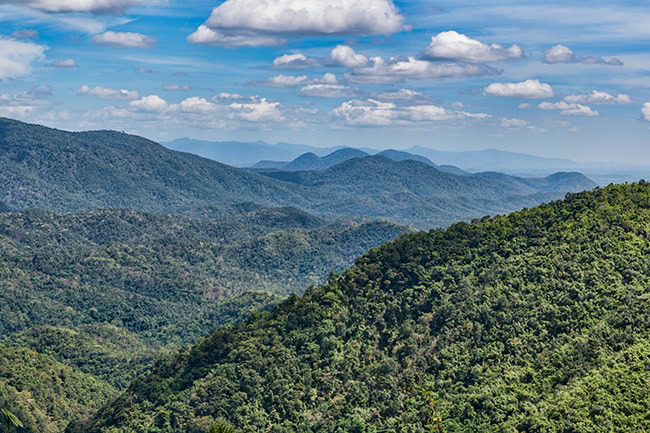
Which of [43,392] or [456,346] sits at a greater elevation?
[456,346]

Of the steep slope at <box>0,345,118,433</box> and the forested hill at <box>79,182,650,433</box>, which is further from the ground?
the forested hill at <box>79,182,650,433</box>

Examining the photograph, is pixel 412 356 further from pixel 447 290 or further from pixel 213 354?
pixel 213 354

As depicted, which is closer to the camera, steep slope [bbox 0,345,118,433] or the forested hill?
the forested hill

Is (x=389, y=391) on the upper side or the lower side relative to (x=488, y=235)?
lower

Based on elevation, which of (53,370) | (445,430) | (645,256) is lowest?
(53,370)

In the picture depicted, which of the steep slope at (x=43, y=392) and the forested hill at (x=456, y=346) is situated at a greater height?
the forested hill at (x=456, y=346)

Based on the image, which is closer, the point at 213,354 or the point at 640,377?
the point at 640,377

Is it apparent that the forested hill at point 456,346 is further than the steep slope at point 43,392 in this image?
No

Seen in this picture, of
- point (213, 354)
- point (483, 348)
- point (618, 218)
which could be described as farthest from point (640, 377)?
point (213, 354)
